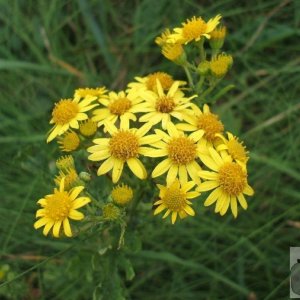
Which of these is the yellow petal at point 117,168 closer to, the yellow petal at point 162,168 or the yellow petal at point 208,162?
the yellow petal at point 162,168

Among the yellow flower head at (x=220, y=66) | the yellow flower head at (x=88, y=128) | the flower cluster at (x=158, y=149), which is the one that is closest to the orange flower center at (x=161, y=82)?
the flower cluster at (x=158, y=149)

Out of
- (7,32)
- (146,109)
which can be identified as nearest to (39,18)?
(7,32)

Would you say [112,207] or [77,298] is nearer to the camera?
[112,207]

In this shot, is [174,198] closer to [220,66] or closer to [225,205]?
[225,205]

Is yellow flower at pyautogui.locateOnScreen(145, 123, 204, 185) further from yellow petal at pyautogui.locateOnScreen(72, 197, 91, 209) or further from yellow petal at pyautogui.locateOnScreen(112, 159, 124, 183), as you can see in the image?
yellow petal at pyautogui.locateOnScreen(72, 197, 91, 209)

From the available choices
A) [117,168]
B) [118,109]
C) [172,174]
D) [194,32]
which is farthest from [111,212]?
[194,32]

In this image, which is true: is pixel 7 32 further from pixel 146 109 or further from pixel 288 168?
pixel 288 168
